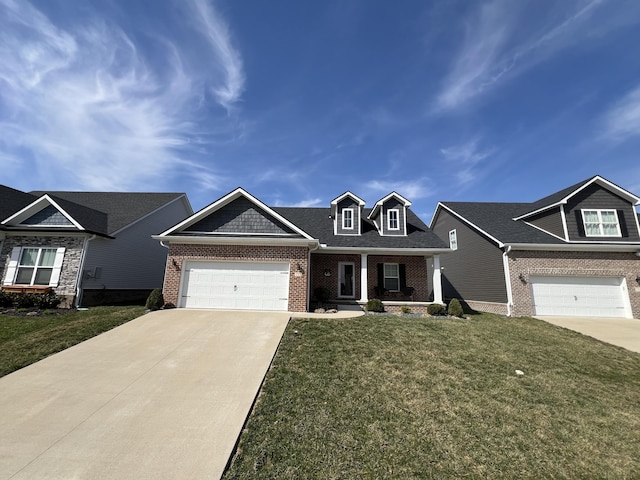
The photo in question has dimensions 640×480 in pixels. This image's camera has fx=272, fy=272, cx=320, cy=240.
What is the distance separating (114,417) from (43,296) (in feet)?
40.2

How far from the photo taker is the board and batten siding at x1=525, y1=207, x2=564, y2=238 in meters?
15.5

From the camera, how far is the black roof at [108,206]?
14.5m

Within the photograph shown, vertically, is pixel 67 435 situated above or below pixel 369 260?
below

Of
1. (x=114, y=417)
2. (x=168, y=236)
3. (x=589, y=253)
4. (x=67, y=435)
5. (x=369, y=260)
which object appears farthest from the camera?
(x=369, y=260)

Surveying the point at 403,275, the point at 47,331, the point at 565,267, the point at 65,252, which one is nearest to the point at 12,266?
the point at 65,252

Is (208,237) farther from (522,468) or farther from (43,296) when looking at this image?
(522,468)

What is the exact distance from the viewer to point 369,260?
621 inches

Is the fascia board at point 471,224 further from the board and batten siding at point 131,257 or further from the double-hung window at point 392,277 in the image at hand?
the board and batten siding at point 131,257

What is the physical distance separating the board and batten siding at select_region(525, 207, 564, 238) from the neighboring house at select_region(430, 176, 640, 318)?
0.05 metres

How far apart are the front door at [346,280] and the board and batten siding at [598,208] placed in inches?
476

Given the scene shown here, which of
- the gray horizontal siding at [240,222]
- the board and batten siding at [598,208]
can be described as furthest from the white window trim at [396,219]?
the board and batten siding at [598,208]

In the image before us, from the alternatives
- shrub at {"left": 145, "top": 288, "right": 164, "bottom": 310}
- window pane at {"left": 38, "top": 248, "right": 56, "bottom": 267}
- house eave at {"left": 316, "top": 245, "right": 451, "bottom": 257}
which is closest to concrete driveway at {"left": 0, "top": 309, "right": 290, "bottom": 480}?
shrub at {"left": 145, "top": 288, "right": 164, "bottom": 310}

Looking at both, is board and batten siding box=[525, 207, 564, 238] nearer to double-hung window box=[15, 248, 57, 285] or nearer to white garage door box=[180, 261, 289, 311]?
white garage door box=[180, 261, 289, 311]

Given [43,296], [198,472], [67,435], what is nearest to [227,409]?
[198,472]
